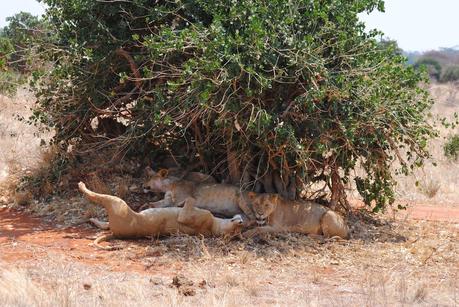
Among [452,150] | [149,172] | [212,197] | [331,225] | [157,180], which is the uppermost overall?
[452,150]

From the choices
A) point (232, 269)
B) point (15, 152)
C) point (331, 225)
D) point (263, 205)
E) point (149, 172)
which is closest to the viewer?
point (232, 269)

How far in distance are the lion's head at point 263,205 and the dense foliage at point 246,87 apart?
238 millimetres

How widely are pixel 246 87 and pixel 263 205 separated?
161cm

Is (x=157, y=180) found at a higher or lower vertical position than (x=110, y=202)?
higher

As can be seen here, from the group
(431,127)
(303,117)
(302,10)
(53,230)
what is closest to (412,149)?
(431,127)

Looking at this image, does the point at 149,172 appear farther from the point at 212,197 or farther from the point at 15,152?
the point at 15,152

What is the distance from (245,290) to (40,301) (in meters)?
1.96

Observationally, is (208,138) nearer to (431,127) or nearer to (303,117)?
(303,117)

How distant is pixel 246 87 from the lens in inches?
328

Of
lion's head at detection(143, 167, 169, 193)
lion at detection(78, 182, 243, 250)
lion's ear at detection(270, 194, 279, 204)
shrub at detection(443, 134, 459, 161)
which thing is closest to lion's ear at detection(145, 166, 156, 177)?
lion's head at detection(143, 167, 169, 193)

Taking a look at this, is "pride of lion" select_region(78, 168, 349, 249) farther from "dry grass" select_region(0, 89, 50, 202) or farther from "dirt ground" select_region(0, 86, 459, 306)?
"dry grass" select_region(0, 89, 50, 202)

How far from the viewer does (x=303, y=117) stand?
8.55 meters

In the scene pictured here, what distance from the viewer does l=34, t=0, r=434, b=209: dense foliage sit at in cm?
820

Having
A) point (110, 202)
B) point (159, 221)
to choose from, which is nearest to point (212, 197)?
point (159, 221)
